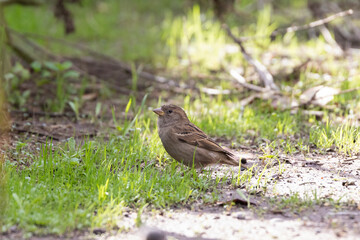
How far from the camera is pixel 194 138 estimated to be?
4871 mm

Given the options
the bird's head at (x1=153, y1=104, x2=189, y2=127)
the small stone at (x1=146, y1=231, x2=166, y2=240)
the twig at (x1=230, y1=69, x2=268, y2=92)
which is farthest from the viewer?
the twig at (x1=230, y1=69, x2=268, y2=92)

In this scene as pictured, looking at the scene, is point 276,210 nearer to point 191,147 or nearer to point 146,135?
point 191,147

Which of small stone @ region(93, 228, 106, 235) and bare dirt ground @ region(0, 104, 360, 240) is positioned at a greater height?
bare dirt ground @ region(0, 104, 360, 240)

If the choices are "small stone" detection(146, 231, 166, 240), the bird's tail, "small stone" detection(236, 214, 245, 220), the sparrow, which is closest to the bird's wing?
the sparrow

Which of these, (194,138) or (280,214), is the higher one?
(194,138)

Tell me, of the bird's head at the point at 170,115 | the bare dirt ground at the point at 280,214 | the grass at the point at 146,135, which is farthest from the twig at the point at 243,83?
the bare dirt ground at the point at 280,214

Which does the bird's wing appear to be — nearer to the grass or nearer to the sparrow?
the sparrow

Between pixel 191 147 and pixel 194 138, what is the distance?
0.47ft

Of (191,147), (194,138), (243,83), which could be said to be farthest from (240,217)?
(243,83)

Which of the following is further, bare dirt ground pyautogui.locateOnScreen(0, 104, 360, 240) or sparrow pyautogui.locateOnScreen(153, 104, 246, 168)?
sparrow pyautogui.locateOnScreen(153, 104, 246, 168)

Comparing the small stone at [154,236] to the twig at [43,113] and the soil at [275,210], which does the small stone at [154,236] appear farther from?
the twig at [43,113]

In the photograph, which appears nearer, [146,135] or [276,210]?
[276,210]

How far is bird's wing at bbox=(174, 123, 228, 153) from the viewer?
479cm

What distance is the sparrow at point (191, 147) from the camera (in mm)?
4723
